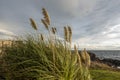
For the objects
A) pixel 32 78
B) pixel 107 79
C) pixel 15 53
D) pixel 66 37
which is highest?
pixel 66 37

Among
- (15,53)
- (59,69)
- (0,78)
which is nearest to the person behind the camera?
(59,69)

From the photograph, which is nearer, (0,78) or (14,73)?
(14,73)

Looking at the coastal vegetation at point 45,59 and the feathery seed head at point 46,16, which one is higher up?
the feathery seed head at point 46,16

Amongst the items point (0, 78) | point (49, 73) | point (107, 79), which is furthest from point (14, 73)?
point (107, 79)

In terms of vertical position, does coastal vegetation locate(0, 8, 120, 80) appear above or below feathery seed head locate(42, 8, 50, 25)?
below

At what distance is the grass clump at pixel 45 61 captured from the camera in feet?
15.0

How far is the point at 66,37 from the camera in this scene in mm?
4473

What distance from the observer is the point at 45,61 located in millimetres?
4590

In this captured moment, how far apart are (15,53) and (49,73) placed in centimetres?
105

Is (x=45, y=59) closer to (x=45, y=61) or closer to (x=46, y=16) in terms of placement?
(x=45, y=61)

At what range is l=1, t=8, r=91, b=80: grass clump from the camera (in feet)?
15.0

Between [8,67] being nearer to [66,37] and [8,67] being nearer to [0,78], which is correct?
[0,78]

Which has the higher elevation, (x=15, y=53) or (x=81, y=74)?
(x=15, y=53)

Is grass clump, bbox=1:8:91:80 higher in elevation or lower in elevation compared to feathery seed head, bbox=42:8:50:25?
lower
